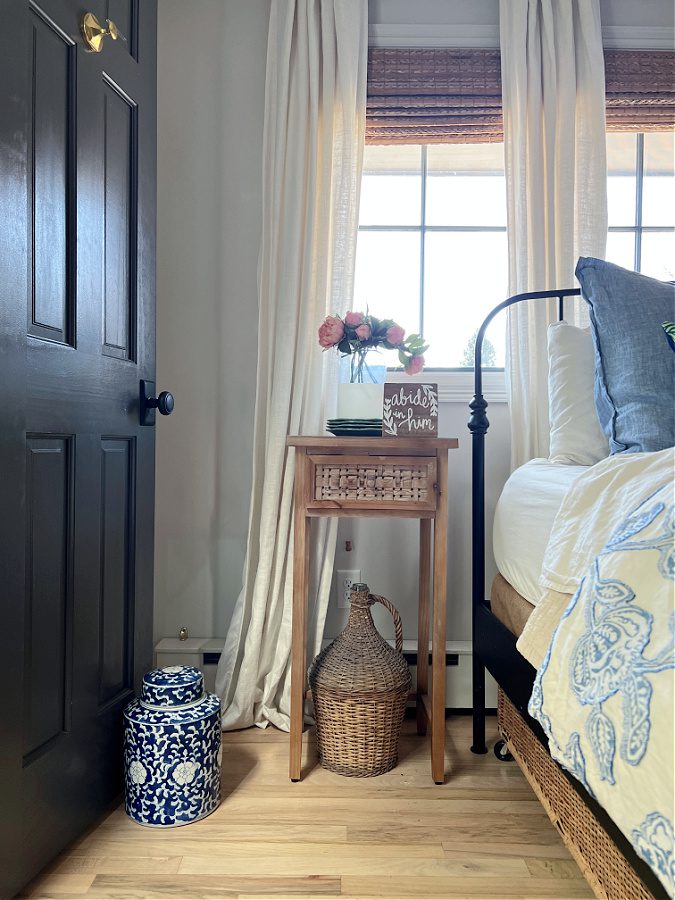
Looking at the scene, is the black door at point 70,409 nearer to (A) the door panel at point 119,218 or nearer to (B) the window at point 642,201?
(A) the door panel at point 119,218

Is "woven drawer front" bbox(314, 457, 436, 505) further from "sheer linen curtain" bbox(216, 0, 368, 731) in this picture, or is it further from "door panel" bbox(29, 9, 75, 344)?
"door panel" bbox(29, 9, 75, 344)

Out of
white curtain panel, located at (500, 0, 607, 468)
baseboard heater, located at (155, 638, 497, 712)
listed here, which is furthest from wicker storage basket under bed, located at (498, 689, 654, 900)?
white curtain panel, located at (500, 0, 607, 468)

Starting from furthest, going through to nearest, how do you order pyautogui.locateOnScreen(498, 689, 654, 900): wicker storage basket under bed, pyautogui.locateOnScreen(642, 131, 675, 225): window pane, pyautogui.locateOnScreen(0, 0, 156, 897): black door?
pyautogui.locateOnScreen(642, 131, 675, 225): window pane → pyautogui.locateOnScreen(0, 0, 156, 897): black door → pyautogui.locateOnScreen(498, 689, 654, 900): wicker storage basket under bed

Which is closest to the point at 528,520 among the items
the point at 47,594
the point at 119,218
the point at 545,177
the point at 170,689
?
the point at 170,689

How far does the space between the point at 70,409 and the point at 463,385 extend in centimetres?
127

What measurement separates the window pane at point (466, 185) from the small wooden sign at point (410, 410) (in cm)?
95

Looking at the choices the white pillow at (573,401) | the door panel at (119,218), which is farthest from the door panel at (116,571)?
the white pillow at (573,401)

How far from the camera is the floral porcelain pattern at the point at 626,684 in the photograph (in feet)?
2.21

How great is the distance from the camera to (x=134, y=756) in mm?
1469

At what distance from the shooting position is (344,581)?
2193 mm

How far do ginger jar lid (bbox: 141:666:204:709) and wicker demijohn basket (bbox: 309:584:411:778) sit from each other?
0.35 metres

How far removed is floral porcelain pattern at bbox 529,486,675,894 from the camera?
67 cm

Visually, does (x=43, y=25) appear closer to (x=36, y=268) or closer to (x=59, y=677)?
(x=36, y=268)

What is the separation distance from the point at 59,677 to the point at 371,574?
42.7 inches
